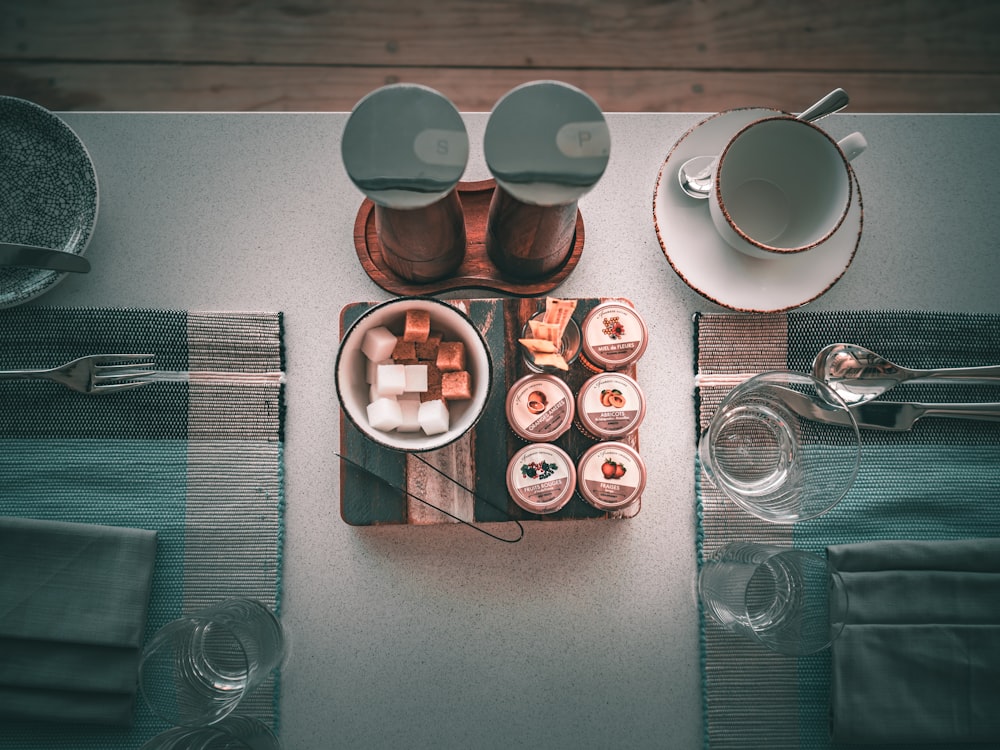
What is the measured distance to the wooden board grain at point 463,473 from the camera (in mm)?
888

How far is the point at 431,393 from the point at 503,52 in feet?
2.17

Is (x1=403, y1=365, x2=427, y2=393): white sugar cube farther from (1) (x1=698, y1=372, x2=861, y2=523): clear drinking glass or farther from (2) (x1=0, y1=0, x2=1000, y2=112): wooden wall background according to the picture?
(2) (x1=0, y1=0, x2=1000, y2=112): wooden wall background

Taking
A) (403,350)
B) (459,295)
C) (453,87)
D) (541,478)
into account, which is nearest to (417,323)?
(403,350)

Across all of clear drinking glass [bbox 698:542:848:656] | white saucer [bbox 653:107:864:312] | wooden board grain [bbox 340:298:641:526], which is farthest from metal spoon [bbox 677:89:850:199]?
clear drinking glass [bbox 698:542:848:656]

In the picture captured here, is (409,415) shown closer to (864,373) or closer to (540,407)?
(540,407)

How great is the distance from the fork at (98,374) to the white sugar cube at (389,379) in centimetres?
39

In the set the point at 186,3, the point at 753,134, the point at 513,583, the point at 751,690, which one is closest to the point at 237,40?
the point at 186,3

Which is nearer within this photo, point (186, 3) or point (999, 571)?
point (999, 571)

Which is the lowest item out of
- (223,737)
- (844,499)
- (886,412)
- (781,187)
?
(223,737)

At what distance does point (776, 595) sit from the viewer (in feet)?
2.99

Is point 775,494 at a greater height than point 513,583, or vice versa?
point 775,494

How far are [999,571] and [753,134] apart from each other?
2.30 ft

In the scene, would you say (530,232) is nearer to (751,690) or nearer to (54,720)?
(751,690)

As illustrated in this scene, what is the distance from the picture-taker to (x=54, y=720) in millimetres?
866
